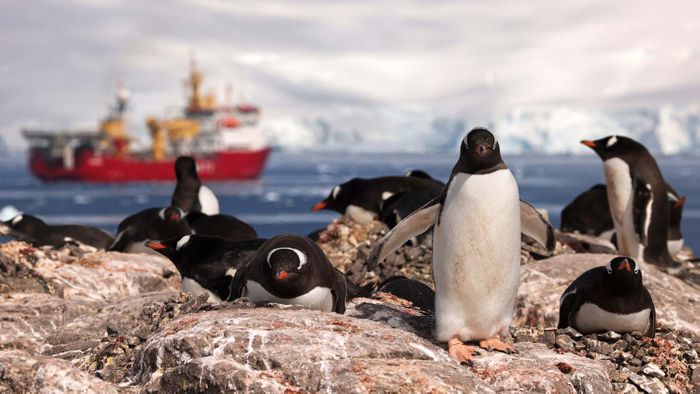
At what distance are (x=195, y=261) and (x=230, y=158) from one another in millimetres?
66008

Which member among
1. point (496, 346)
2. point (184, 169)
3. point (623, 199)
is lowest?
point (496, 346)

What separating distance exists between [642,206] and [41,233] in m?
6.68

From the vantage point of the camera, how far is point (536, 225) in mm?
4941

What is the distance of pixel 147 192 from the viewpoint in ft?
213

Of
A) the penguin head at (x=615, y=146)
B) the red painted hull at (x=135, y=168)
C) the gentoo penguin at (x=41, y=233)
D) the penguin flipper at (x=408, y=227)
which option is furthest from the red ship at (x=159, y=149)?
the penguin flipper at (x=408, y=227)

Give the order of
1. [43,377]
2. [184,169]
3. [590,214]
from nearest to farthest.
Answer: [43,377] < [184,169] < [590,214]

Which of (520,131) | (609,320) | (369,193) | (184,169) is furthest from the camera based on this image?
(520,131)

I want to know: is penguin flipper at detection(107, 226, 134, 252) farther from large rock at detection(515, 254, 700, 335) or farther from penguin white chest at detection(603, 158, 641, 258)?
penguin white chest at detection(603, 158, 641, 258)

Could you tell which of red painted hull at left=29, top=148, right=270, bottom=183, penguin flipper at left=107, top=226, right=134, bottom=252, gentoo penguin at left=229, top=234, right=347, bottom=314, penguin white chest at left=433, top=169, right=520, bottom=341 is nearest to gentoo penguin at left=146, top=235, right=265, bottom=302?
gentoo penguin at left=229, top=234, right=347, bottom=314

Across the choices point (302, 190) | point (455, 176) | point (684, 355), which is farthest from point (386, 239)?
point (302, 190)

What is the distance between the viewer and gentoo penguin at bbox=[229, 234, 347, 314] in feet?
15.6

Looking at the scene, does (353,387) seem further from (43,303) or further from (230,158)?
(230,158)

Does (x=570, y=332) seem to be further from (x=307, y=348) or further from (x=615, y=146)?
(x=615, y=146)

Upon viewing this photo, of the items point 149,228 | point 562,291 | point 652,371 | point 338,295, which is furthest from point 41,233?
point 652,371
